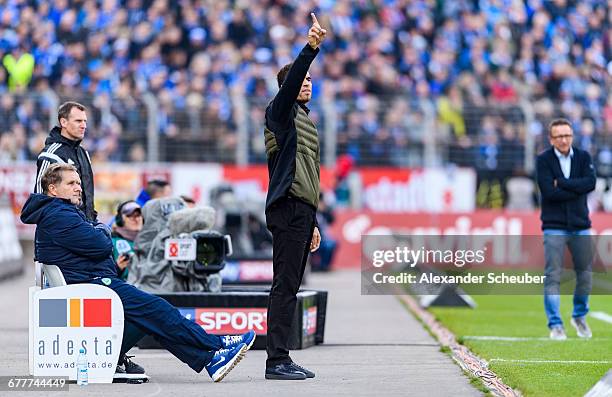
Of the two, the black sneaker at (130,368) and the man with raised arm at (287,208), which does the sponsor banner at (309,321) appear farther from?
the black sneaker at (130,368)

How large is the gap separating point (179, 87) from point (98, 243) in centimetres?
1974

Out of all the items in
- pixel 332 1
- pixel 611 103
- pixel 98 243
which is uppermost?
pixel 332 1

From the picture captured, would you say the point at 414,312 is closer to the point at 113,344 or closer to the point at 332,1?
the point at 113,344

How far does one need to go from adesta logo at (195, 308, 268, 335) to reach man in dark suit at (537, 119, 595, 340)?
289cm

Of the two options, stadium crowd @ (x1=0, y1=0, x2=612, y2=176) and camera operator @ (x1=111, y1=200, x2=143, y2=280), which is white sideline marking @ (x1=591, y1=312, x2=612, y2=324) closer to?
camera operator @ (x1=111, y1=200, x2=143, y2=280)

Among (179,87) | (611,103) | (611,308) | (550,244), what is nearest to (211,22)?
(179,87)

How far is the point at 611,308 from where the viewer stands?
18172 mm

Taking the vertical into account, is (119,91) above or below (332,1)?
below

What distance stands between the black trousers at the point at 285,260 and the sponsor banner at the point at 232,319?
2.74 meters

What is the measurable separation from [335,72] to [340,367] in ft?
65.1

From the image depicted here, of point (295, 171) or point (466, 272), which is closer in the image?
point (295, 171)

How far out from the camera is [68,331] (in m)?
9.84

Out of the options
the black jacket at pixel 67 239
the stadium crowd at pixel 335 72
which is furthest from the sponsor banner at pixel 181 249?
the stadium crowd at pixel 335 72

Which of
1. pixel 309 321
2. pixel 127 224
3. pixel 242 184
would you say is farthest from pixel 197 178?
pixel 309 321
